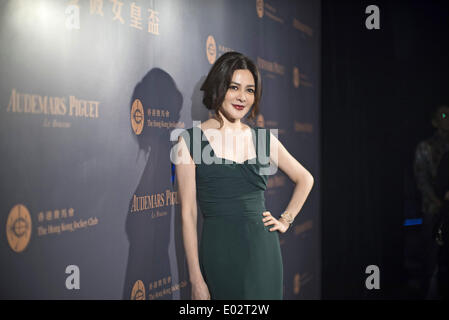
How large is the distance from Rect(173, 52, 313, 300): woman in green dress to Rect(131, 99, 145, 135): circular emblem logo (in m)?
0.22

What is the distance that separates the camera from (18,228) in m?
1.63

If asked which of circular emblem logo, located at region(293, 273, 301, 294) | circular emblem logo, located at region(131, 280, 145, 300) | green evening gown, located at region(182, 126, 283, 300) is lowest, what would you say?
circular emblem logo, located at region(293, 273, 301, 294)

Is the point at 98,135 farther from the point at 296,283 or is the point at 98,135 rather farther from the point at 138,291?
the point at 296,283

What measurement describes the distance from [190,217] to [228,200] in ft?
0.64

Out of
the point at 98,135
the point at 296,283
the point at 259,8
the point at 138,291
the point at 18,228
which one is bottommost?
the point at 296,283

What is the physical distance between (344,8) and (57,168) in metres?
3.30

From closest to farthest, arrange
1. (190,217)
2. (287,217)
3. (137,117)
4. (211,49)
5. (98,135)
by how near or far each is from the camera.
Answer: (98,135) → (190,217) → (137,117) → (287,217) → (211,49)

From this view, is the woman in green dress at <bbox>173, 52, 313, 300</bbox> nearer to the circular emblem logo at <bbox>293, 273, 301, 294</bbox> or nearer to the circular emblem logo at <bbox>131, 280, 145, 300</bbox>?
the circular emblem logo at <bbox>131, 280, 145, 300</bbox>

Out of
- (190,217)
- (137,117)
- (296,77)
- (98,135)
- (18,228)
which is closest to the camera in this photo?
(18,228)

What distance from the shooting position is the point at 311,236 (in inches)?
166

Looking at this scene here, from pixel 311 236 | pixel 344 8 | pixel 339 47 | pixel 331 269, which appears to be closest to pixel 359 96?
pixel 339 47

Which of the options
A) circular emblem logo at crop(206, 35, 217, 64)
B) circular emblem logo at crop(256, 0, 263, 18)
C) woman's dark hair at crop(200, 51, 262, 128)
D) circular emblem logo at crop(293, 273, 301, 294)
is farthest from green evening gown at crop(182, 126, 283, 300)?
circular emblem logo at crop(293, 273, 301, 294)

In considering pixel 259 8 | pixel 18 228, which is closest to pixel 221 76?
pixel 18 228

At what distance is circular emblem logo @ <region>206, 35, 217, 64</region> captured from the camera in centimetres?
275
